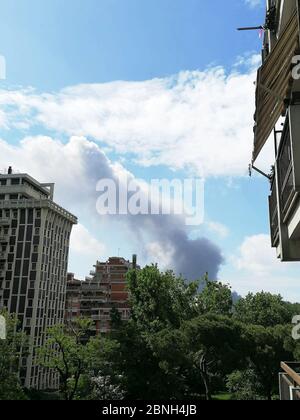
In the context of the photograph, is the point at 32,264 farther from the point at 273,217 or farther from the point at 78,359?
the point at 273,217

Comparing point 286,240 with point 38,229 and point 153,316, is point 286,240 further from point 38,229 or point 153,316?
point 38,229

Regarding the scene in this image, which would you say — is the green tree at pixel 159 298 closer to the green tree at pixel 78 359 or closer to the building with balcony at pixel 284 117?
the green tree at pixel 78 359

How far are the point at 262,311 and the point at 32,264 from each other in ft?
93.3

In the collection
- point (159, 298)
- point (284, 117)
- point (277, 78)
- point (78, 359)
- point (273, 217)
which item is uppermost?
point (277, 78)

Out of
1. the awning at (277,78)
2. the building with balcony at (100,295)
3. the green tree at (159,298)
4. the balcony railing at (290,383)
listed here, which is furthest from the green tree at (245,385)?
the building with balcony at (100,295)

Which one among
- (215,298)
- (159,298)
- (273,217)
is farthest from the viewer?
(215,298)

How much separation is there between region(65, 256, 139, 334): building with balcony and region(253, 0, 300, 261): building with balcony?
56.6 meters

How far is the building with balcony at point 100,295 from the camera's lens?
204 feet

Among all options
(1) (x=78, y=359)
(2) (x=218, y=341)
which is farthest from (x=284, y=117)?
(1) (x=78, y=359)

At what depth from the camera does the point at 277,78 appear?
5.42 meters

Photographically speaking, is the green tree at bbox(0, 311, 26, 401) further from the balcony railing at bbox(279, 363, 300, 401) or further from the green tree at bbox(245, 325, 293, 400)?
the balcony railing at bbox(279, 363, 300, 401)

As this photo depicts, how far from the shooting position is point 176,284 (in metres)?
34.3

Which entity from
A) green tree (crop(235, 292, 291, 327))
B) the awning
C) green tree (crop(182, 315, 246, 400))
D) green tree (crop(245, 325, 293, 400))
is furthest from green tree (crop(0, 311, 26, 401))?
the awning

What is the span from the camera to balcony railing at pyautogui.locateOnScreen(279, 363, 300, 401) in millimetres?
5301
